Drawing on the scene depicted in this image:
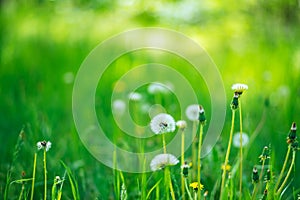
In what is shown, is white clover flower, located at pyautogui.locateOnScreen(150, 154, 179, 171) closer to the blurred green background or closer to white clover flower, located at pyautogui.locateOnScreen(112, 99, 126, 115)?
the blurred green background

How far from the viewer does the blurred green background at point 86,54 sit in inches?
57.1

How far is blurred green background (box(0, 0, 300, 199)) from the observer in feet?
4.76

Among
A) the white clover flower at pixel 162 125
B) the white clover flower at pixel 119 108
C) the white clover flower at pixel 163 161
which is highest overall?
the white clover flower at pixel 119 108

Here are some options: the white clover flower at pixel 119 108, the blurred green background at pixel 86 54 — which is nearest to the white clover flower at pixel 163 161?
the blurred green background at pixel 86 54

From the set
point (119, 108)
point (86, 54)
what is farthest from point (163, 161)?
point (86, 54)

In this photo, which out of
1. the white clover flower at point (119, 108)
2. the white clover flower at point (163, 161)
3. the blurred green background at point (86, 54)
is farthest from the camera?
the white clover flower at point (119, 108)

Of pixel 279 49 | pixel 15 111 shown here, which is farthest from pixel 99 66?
pixel 279 49

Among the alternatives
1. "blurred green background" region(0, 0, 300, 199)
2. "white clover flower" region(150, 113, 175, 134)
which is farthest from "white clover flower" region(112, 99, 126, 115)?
"white clover flower" region(150, 113, 175, 134)

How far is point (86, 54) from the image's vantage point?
258 cm

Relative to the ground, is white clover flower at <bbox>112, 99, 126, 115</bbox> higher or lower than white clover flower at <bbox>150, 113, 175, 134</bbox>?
higher

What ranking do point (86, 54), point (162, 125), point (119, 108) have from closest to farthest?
point (162, 125) < point (119, 108) < point (86, 54)

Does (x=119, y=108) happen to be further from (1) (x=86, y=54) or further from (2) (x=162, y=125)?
(1) (x=86, y=54)

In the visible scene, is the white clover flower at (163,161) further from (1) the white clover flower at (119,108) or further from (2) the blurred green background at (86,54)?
(1) the white clover flower at (119,108)

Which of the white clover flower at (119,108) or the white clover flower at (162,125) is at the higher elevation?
the white clover flower at (119,108)
